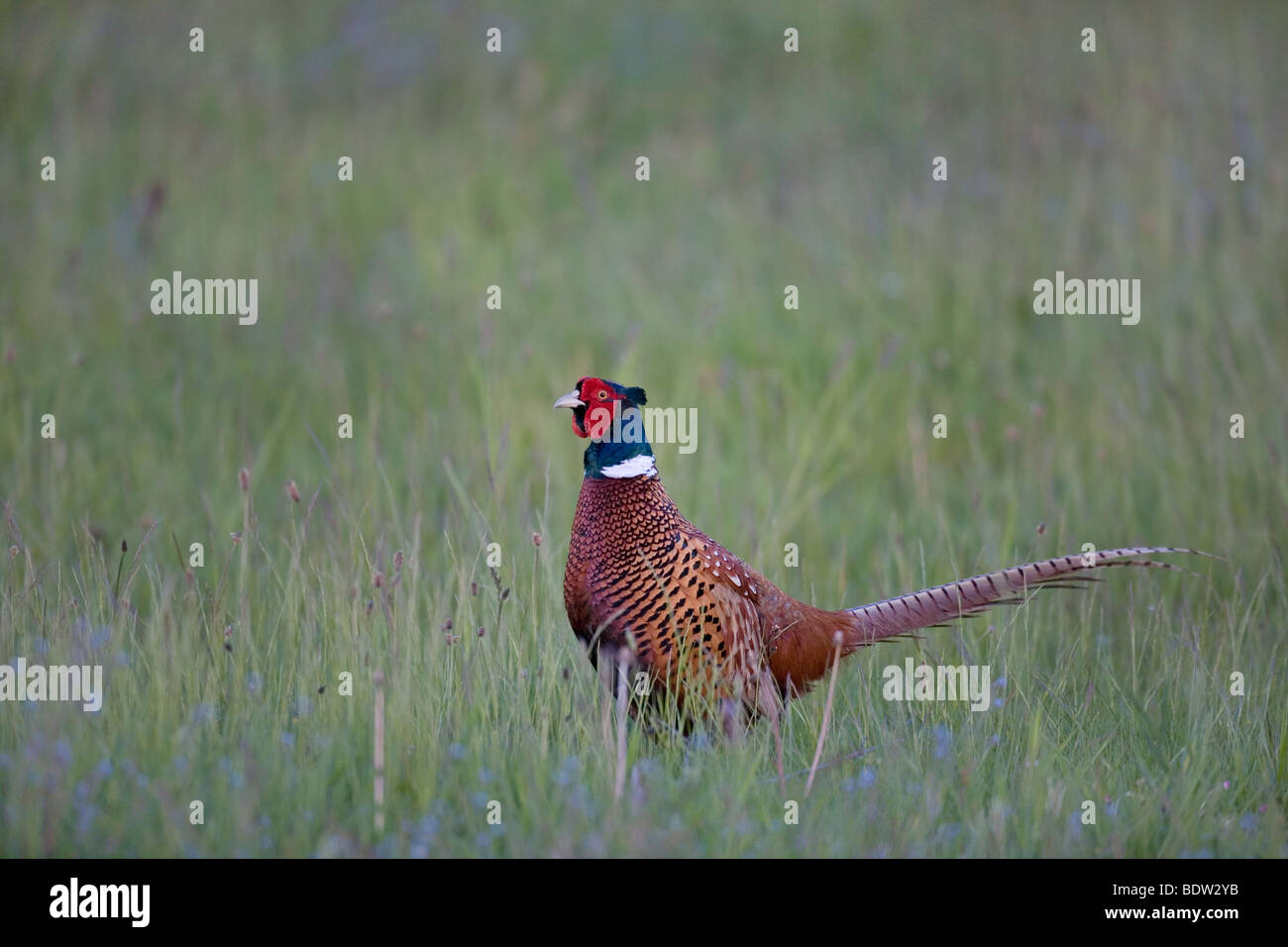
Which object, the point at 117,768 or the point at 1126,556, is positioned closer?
the point at 117,768

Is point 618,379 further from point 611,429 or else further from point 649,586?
point 649,586

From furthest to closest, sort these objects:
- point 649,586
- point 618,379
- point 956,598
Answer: point 618,379 → point 956,598 → point 649,586

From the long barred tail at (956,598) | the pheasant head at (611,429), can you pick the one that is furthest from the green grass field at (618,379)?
the pheasant head at (611,429)

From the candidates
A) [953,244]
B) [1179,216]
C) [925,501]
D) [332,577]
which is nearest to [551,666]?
[332,577]

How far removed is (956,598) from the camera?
151 inches

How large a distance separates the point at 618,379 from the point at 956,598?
2486 millimetres

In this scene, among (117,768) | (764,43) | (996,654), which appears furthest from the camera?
(764,43)

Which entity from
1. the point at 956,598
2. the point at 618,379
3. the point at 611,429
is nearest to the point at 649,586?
the point at 611,429

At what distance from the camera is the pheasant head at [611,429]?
11.5 feet

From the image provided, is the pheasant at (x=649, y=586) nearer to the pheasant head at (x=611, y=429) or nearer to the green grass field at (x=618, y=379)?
the pheasant head at (x=611, y=429)

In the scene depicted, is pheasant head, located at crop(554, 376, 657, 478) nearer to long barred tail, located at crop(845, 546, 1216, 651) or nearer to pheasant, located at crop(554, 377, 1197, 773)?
pheasant, located at crop(554, 377, 1197, 773)
